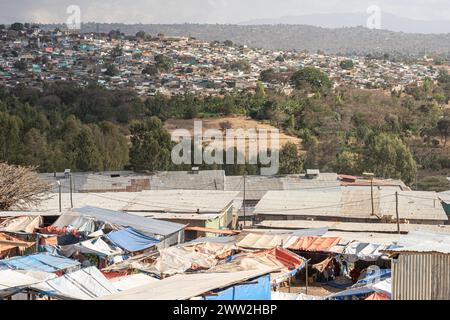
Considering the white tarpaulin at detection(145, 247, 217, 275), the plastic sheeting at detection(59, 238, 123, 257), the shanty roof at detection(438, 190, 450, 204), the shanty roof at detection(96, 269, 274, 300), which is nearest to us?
the shanty roof at detection(96, 269, 274, 300)

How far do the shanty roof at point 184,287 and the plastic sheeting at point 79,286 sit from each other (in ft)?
3.26

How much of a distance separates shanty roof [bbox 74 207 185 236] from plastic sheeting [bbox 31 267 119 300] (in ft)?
11.6

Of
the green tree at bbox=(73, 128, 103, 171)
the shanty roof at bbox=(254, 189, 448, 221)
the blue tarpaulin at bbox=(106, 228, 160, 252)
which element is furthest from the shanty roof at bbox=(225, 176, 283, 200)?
the blue tarpaulin at bbox=(106, 228, 160, 252)

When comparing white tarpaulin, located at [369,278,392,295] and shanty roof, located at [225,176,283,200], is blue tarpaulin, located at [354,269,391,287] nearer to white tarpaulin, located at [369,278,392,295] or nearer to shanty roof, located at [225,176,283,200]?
white tarpaulin, located at [369,278,392,295]

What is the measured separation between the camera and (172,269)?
8.88 meters

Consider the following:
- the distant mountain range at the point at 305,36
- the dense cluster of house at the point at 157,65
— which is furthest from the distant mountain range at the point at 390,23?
the dense cluster of house at the point at 157,65

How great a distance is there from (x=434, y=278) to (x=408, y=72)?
63.6 m

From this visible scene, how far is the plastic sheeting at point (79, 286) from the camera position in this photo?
6891 millimetres

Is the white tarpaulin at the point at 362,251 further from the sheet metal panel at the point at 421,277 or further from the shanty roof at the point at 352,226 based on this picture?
the sheet metal panel at the point at 421,277

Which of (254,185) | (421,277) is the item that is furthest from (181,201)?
(421,277)

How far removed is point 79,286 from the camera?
7094 millimetres

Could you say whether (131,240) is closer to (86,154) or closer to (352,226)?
(352,226)

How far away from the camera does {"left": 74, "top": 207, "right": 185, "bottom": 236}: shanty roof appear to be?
1100cm

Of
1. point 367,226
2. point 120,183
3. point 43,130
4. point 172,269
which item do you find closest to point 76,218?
point 172,269
